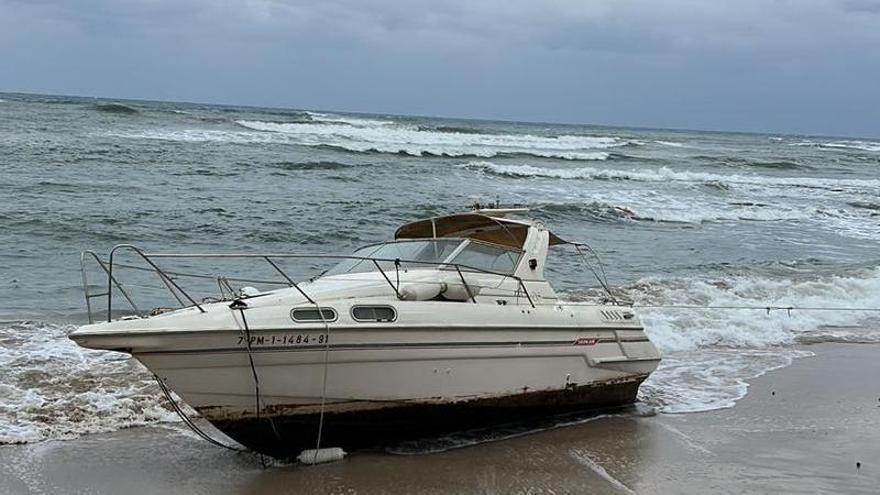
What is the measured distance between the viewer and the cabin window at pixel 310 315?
722 cm

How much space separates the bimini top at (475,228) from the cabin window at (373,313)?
→ 2614mm

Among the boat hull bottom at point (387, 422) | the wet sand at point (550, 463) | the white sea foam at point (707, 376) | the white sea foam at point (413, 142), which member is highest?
the boat hull bottom at point (387, 422)

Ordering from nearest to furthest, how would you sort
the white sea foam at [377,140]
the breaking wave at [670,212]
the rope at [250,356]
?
the rope at [250,356] < the breaking wave at [670,212] < the white sea foam at [377,140]

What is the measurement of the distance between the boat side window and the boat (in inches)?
0.6

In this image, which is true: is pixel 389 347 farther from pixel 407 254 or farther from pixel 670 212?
pixel 670 212

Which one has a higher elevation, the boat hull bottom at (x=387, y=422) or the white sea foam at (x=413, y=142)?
the boat hull bottom at (x=387, y=422)

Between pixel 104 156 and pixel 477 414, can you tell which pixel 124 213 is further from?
pixel 477 414

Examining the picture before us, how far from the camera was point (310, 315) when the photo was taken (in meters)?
7.27

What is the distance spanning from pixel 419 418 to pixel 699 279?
11.3 meters

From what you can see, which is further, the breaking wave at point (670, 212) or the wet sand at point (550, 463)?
the breaking wave at point (670, 212)

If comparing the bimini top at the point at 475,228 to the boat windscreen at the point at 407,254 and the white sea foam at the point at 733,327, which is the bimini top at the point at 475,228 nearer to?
the boat windscreen at the point at 407,254

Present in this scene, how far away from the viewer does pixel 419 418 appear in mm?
7984

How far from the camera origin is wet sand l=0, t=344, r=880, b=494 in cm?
707

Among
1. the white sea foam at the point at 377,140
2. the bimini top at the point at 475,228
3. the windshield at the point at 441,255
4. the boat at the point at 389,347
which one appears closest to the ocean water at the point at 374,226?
the white sea foam at the point at 377,140
